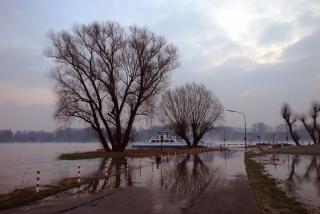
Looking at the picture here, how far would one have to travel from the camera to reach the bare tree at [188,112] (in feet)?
283

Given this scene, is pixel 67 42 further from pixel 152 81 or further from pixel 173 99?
pixel 173 99

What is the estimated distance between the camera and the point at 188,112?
3391 inches

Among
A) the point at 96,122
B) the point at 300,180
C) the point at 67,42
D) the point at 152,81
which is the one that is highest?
the point at 67,42

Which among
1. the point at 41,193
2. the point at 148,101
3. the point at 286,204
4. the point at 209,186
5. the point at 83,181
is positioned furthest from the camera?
the point at 148,101

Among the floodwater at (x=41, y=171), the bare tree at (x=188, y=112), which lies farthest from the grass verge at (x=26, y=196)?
the bare tree at (x=188, y=112)

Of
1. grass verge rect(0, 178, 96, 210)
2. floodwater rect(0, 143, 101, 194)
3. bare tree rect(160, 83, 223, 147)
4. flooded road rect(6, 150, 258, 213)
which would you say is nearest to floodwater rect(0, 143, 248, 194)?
floodwater rect(0, 143, 101, 194)

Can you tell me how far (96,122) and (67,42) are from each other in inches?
457

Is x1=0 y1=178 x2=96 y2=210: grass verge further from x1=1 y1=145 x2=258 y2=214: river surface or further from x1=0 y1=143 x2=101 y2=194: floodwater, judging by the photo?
x1=0 y1=143 x2=101 y2=194: floodwater

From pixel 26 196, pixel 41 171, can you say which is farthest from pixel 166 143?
pixel 26 196

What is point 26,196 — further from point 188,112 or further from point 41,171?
point 188,112

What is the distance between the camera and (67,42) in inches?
2208

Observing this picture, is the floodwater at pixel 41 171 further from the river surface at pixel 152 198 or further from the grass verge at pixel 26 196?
the river surface at pixel 152 198

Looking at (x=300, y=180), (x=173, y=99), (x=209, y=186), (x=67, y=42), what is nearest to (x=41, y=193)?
(x=209, y=186)

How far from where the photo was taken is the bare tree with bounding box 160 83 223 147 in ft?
283
